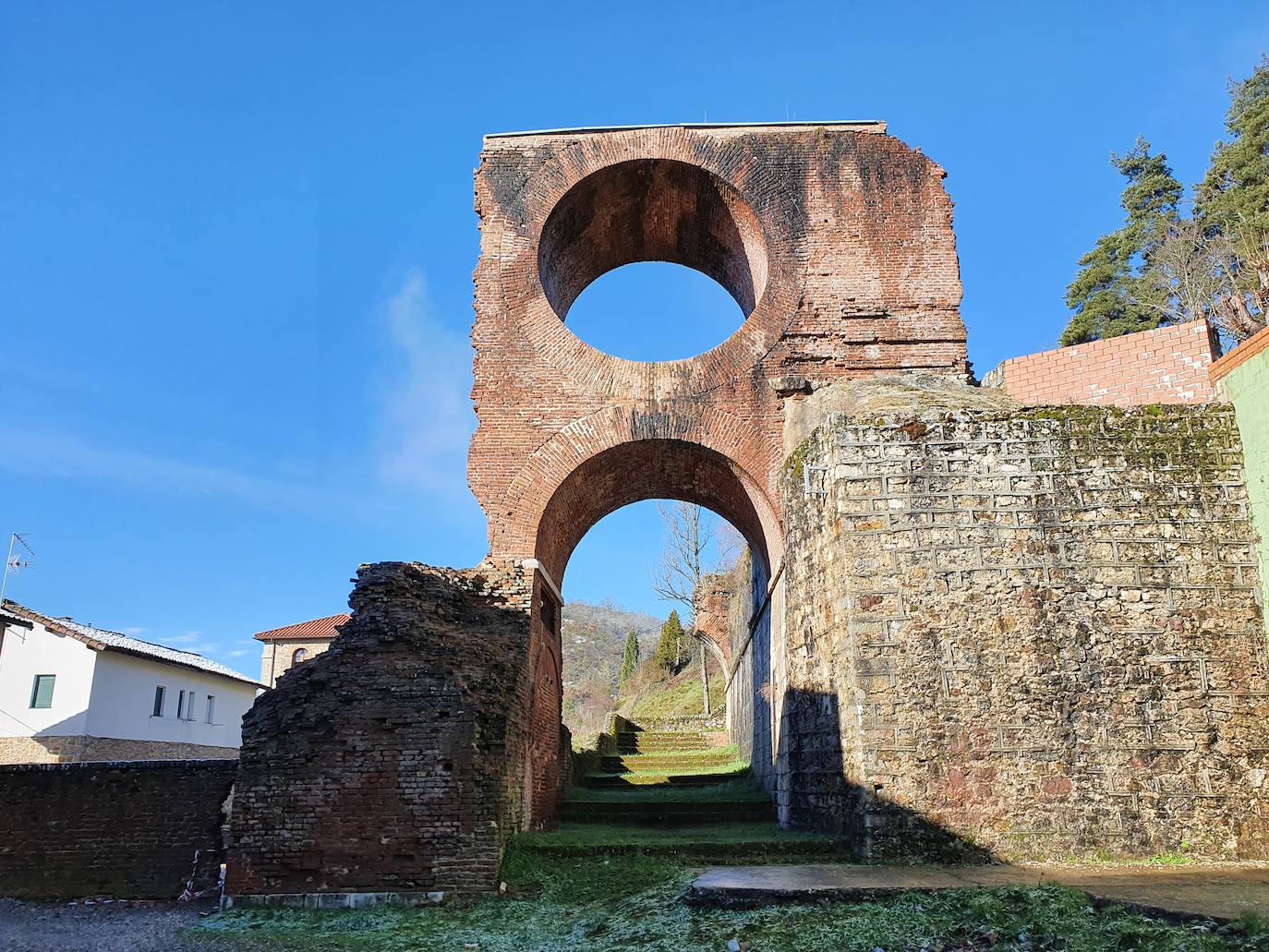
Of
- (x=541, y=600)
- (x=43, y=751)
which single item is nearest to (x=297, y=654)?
(x=43, y=751)

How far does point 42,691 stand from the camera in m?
22.3

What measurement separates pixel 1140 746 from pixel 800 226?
25.9 ft

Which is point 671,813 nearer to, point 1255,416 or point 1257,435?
point 1257,435

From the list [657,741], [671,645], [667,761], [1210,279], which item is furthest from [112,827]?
[671,645]

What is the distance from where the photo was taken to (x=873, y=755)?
8.27 m

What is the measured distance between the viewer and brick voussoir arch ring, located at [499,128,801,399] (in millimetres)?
12172

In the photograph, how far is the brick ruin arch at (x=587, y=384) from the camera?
9.12 meters

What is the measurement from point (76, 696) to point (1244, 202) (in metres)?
33.5

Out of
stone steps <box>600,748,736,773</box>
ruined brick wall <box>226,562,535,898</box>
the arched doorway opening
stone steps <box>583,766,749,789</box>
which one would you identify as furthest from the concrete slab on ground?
stone steps <box>600,748,736,773</box>

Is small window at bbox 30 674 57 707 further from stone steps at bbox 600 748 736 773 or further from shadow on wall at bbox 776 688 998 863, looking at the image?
shadow on wall at bbox 776 688 998 863

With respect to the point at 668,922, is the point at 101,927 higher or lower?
lower

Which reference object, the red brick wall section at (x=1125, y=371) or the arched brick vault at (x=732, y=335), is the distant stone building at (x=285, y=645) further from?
the red brick wall section at (x=1125, y=371)

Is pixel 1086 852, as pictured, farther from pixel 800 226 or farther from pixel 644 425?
pixel 800 226

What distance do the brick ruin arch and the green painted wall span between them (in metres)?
3.63
